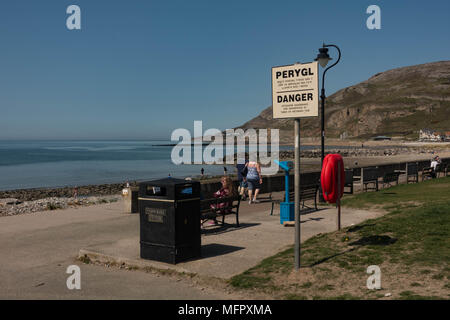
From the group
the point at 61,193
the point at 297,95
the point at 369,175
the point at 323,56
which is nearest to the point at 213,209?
the point at 297,95

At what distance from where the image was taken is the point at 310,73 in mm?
5918

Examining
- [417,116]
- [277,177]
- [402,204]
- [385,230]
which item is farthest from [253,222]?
[417,116]

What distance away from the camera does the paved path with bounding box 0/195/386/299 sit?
19.6ft

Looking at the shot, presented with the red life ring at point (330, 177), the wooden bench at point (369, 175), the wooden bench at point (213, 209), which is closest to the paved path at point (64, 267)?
the wooden bench at point (213, 209)

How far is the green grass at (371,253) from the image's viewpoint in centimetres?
579

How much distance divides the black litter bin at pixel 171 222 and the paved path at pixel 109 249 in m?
0.30

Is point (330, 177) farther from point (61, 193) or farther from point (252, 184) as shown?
point (61, 193)

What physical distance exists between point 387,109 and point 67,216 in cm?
20142

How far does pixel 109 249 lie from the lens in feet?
26.5

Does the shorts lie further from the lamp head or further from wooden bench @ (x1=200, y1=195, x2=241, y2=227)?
the lamp head

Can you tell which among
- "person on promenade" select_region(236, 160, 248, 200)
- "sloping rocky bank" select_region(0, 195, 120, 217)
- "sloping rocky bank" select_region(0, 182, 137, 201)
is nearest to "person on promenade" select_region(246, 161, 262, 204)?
"person on promenade" select_region(236, 160, 248, 200)

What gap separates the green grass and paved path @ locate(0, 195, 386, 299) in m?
0.54

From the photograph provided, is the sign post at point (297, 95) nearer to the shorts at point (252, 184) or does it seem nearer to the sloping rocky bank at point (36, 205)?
the shorts at point (252, 184)
